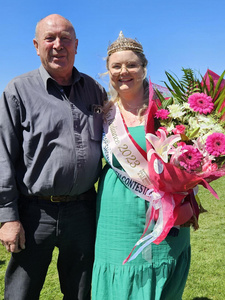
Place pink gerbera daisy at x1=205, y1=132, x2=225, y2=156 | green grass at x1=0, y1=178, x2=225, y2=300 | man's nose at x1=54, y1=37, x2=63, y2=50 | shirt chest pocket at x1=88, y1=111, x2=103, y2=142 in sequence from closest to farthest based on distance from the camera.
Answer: pink gerbera daisy at x1=205, y1=132, x2=225, y2=156 → man's nose at x1=54, y1=37, x2=63, y2=50 → shirt chest pocket at x1=88, y1=111, x2=103, y2=142 → green grass at x1=0, y1=178, x2=225, y2=300

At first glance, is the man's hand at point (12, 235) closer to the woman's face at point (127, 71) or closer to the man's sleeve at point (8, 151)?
the man's sleeve at point (8, 151)

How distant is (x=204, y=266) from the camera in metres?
4.44

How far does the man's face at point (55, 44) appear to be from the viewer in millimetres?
2375

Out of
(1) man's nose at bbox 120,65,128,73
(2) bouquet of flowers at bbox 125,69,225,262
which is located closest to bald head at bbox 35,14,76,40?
(1) man's nose at bbox 120,65,128,73

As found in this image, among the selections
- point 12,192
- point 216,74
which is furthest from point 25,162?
point 216,74

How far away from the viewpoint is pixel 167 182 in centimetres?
200

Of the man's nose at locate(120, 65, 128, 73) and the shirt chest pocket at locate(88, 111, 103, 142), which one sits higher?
the man's nose at locate(120, 65, 128, 73)

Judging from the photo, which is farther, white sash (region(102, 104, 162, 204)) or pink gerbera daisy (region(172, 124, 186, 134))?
white sash (region(102, 104, 162, 204))

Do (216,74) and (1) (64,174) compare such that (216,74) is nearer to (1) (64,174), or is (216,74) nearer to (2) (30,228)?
(1) (64,174)

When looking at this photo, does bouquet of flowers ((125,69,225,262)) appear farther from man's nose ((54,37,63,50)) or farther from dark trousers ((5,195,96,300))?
man's nose ((54,37,63,50))

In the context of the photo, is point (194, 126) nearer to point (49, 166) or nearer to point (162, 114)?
point (162, 114)

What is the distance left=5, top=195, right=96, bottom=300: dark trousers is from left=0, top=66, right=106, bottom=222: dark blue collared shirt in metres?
0.13

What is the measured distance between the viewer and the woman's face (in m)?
2.44

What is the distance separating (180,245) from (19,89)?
4.94ft
